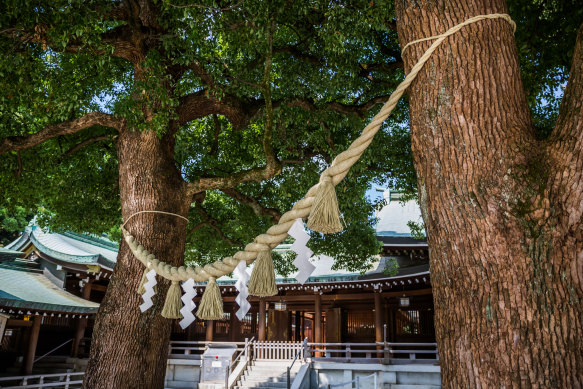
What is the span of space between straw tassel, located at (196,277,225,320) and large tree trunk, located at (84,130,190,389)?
1153 millimetres

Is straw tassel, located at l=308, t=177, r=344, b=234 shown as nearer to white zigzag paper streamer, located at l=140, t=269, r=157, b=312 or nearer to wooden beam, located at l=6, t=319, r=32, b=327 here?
white zigzag paper streamer, located at l=140, t=269, r=157, b=312

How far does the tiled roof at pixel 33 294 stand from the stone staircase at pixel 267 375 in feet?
15.0

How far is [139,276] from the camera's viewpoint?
11.7 ft

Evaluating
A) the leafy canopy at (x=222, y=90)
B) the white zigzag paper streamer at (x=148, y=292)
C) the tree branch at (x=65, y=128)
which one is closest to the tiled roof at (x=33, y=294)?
the leafy canopy at (x=222, y=90)

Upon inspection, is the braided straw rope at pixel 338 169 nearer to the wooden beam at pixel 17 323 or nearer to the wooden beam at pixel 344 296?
the wooden beam at pixel 17 323

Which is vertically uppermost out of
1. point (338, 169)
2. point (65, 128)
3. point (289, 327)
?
point (65, 128)

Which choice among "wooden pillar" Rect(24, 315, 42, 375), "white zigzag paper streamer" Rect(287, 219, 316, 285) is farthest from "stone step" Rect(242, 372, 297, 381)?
"white zigzag paper streamer" Rect(287, 219, 316, 285)

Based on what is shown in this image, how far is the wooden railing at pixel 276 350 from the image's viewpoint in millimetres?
11914

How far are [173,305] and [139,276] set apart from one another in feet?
2.66

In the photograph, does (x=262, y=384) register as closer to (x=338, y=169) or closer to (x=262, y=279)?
(x=262, y=279)

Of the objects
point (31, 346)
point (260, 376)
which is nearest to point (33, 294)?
point (31, 346)

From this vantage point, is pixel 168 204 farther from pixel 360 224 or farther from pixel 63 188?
pixel 360 224

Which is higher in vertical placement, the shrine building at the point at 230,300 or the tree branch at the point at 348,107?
the tree branch at the point at 348,107

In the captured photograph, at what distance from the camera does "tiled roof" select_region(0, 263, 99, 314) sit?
8.36m
